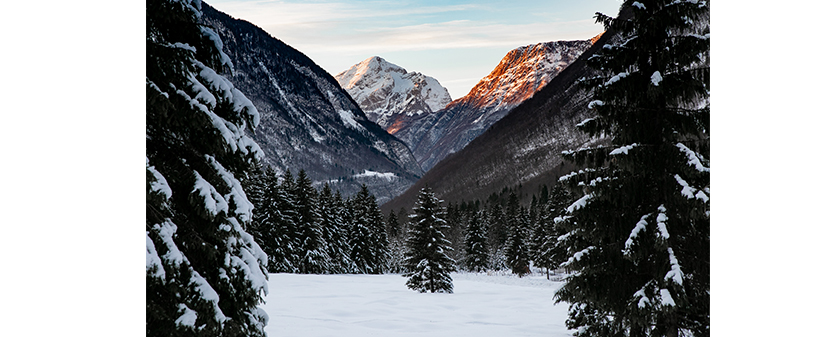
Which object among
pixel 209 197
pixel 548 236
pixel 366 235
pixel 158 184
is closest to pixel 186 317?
pixel 209 197

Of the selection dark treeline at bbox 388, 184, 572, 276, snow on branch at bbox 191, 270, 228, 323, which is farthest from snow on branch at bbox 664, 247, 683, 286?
dark treeline at bbox 388, 184, 572, 276

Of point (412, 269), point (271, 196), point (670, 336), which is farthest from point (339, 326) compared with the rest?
point (271, 196)

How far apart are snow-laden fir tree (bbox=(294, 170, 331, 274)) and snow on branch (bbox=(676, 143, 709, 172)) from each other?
120 feet

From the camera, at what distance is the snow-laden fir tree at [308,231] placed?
42906 millimetres

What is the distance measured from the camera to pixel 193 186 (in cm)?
596

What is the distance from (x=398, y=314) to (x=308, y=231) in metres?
24.9

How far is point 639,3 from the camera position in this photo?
29.6 ft

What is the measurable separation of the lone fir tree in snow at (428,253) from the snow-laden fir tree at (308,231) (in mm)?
12205

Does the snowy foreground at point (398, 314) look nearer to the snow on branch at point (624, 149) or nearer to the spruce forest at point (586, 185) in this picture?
the spruce forest at point (586, 185)

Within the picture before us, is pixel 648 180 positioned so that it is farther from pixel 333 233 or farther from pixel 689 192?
pixel 333 233

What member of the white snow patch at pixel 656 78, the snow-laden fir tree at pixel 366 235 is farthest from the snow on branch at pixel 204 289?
the snow-laden fir tree at pixel 366 235

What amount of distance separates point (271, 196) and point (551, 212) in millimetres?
26067
